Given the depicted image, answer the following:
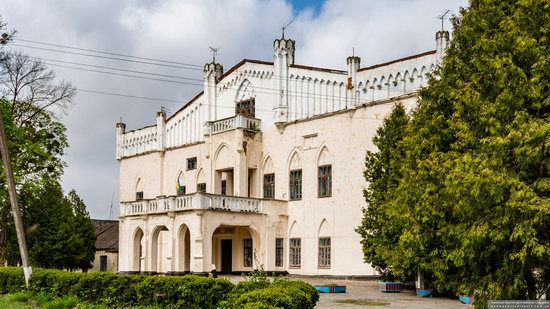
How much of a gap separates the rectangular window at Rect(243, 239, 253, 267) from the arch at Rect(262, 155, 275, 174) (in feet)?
11.7

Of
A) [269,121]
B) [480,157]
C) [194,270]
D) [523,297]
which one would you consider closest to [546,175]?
[480,157]

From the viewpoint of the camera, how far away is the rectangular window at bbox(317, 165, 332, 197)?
32.4 metres

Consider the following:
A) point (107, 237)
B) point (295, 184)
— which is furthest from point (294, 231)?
point (107, 237)

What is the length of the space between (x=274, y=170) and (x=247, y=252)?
4331 mm

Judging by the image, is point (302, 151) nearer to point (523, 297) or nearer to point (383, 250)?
point (383, 250)

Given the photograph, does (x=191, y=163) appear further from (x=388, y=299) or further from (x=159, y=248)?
(x=388, y=299)

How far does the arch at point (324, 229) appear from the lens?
32250mm

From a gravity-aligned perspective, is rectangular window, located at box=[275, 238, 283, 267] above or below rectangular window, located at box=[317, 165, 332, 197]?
below

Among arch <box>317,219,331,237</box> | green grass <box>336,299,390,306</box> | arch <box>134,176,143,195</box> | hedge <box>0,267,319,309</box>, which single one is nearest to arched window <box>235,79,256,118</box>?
arch <box>317,219,331,237</box>

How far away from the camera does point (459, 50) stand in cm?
1562

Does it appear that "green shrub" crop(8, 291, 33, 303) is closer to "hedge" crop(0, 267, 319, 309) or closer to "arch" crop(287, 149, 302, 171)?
"hedge" crop(0, 267, 319, 309)

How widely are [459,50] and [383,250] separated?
28.2 feet

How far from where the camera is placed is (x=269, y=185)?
3528cm

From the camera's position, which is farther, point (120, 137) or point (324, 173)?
point (120, 137)
